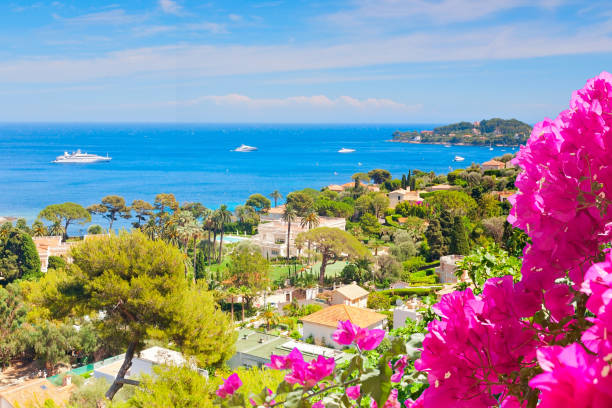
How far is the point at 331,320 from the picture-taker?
19.4 meters

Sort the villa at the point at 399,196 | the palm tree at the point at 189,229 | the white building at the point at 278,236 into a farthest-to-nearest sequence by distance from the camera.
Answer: the villa at the point at 399,196, the white building at the point at 278,236, the palm tree at the point at 189,229

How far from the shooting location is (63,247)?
1345 inches

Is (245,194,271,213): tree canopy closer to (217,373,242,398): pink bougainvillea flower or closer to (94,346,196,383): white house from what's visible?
(94,346,196,383): white house

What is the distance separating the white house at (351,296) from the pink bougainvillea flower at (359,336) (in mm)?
22751

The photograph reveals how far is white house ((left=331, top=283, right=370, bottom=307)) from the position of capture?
79.4ft

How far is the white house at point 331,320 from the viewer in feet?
62.4

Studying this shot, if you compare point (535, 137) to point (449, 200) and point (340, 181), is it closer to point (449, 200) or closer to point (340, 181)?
point (449, 200)

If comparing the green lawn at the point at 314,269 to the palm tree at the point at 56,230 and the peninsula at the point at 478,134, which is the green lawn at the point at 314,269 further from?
the peninsula at the point at 478,134

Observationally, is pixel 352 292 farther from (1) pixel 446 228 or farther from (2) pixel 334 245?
(1) pixel 446 228

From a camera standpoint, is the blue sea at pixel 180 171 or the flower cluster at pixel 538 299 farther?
the blue sea at pixel 180 171

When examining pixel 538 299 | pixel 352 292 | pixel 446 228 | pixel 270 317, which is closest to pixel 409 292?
pixel 352 292

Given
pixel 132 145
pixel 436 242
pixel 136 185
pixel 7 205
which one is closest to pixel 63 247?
pixel 436 242

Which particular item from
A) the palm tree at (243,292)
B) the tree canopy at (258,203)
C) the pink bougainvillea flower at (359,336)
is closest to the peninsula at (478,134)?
the tree canopy at (258,203)

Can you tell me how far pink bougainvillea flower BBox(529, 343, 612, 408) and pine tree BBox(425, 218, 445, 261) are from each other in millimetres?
31768
